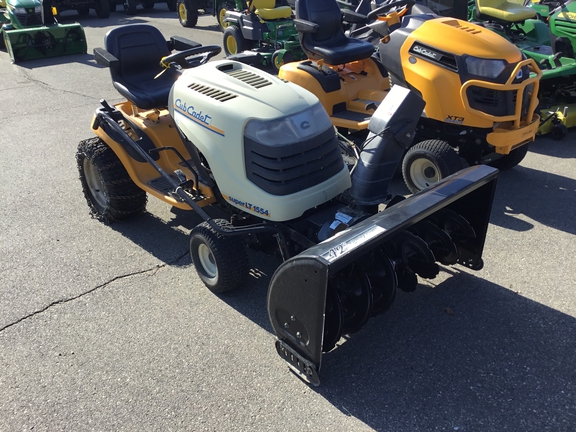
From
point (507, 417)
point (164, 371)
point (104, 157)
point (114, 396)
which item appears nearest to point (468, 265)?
point (507, 417)

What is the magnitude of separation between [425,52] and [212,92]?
78.6 inches

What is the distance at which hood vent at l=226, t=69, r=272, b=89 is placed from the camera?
3.07m

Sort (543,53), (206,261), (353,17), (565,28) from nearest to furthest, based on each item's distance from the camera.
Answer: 1. (206,261)
2. (565,28)
3. (543,53)
4. (353,17)

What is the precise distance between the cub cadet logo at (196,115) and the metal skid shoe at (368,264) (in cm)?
98

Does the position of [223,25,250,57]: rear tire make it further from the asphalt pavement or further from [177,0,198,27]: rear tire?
the asphalt pavement

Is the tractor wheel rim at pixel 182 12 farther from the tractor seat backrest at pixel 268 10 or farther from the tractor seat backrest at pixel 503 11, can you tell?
the tractor seat backrest at pixel 503 11

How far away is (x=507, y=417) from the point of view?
242 cm

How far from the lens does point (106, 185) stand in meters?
3.90

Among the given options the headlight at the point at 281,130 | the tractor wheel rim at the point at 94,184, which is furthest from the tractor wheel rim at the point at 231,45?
the headlight at the point at 281,130

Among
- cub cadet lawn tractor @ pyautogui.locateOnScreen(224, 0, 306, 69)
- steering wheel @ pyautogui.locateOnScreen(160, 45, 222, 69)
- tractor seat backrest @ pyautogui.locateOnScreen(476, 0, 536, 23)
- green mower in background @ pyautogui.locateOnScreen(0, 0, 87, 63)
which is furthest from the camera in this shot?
green mower in background @ pyautogui.locateOnScreen(0, 0, 87, 63)

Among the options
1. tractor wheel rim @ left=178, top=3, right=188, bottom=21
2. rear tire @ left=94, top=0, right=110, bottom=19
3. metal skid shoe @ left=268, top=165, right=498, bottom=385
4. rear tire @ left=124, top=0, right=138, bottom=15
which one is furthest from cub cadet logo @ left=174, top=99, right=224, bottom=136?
rear tire @ left=124, top=0, right=138, bottom=15

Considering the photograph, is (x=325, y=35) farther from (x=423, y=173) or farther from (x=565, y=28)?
A: (x=565, y=28)

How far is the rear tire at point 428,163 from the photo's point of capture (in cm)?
408

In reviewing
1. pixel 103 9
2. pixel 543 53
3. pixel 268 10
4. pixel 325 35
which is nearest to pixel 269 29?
pixel 268 10
